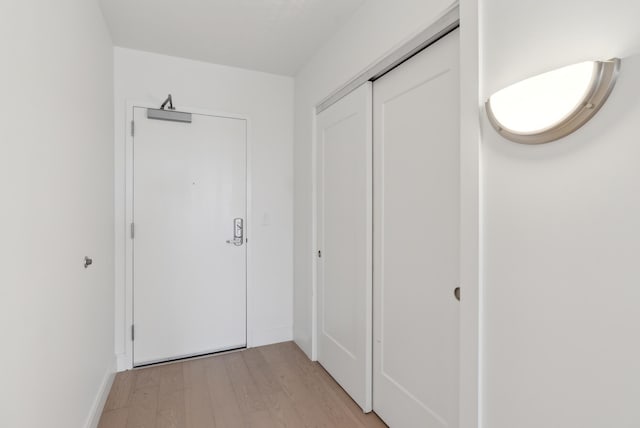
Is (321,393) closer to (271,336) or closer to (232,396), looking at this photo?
(232,396)

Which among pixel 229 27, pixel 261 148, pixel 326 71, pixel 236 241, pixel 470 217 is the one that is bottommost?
pixel 236 241

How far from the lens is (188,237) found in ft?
8.84

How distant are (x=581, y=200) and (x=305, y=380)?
2.11 m

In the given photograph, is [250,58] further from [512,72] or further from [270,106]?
[512,72]

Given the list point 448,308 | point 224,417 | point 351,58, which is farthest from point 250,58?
point 224,417

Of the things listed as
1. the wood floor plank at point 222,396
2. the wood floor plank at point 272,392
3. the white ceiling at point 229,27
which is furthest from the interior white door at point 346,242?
the wood floor plank at point 222,396

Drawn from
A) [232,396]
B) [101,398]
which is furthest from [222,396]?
[101,398]

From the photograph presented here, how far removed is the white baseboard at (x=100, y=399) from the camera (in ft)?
5.79

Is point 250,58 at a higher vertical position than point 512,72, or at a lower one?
higher

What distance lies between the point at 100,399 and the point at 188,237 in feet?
3.98

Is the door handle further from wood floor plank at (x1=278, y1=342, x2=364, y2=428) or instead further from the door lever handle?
wood floor plank at (x1=278, y1=342, x2=364, y2=428)

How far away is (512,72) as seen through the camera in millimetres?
1057

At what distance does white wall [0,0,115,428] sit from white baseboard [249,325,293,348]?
3.87ft

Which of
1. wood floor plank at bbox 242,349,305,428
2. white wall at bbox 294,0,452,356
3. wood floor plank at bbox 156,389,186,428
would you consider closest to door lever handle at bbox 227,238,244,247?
white wall at bbox 294,0,452,356
